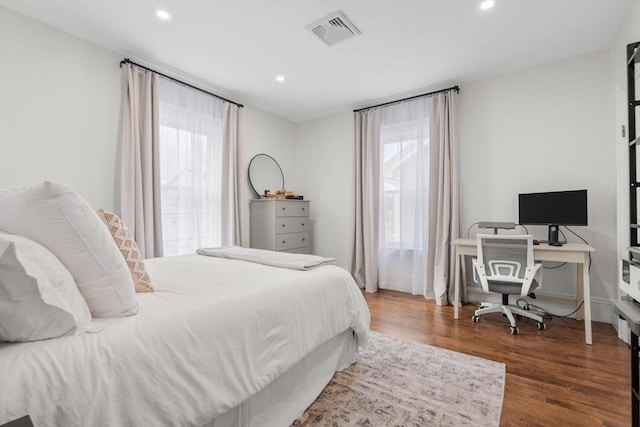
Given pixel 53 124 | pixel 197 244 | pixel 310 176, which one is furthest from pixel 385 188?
pixel 53 124

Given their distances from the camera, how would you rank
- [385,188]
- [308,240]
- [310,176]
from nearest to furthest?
[385,188] → [308,240] → [310,176]

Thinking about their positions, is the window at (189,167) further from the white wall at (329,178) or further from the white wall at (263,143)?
the white wall at (329,178)

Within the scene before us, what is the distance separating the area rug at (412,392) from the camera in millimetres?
1435

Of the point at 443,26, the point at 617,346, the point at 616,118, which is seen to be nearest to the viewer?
the point at 617,346

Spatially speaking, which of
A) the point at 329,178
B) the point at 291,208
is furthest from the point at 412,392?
the point at 329,178

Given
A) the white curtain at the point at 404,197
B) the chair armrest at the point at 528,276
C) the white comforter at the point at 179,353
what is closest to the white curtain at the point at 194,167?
the white comforter at the point at 179,353

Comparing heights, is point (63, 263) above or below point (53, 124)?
below

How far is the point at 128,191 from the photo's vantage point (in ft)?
8.79

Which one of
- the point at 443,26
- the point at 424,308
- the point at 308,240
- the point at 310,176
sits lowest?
the point at 424,308

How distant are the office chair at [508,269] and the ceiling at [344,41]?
5.88 feet

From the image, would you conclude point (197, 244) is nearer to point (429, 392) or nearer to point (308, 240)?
point (308, 240)

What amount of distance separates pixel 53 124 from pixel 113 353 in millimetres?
2497

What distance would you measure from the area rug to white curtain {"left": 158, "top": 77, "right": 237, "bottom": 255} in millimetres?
2308

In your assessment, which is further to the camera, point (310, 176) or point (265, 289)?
point (310, 176)
